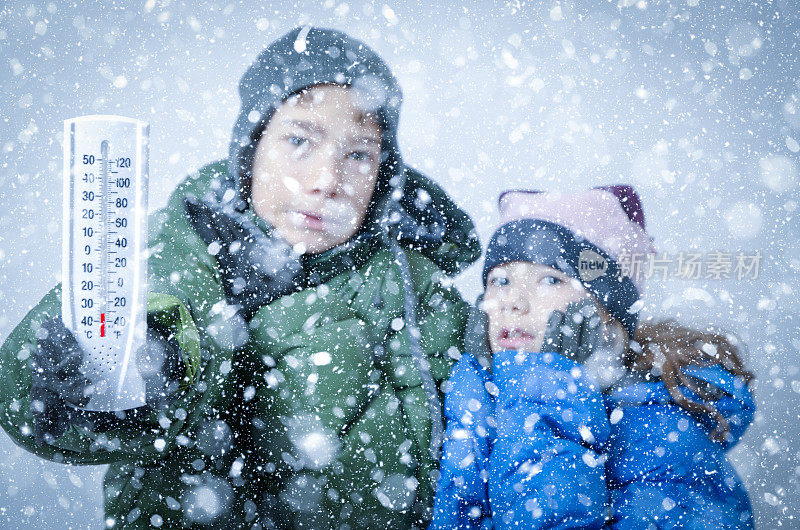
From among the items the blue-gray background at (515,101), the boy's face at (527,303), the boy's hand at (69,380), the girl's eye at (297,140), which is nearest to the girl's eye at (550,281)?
the boy's face at (527,303)

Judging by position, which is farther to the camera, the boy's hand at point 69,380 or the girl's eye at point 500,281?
the girl's eye at point 500,281

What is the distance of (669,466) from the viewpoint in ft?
2.11

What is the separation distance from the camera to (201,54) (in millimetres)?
800

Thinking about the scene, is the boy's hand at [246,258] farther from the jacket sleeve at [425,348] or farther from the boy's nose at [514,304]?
the boy's nose at [514,304]

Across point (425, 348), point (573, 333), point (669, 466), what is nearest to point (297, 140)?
point (425, 348)

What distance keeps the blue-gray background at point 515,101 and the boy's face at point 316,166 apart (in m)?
0.10

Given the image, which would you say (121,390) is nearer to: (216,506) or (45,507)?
(216,506)

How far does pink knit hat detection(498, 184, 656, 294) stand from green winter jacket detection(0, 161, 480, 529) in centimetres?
17

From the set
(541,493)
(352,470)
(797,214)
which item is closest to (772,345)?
(797,214)

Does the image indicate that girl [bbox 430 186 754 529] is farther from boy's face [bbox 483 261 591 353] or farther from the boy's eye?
the boy's eye

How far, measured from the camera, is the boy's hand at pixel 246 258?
28.7 inches

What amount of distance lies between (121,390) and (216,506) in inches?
8.6

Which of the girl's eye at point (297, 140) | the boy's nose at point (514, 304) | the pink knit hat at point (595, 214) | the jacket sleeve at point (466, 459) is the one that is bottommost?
the jacket sleeve at point (466, 459)

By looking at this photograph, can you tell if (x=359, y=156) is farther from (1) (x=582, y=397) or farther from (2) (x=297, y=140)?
(1) (x=582, y=397)
